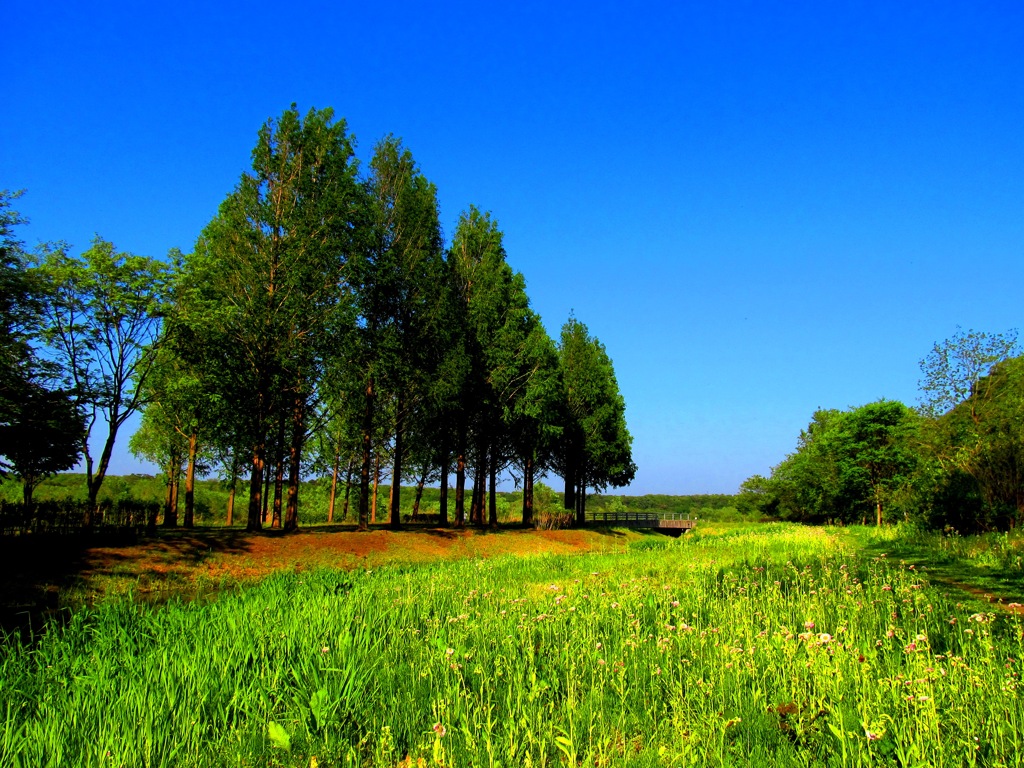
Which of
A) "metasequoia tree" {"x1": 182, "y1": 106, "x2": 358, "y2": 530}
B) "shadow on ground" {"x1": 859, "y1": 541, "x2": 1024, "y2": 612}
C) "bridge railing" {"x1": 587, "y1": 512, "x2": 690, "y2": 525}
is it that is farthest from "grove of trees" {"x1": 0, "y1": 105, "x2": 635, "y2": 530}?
"bridge railing" {"x1": 587, "y1": 512, "x2": 690, "y2": 525}

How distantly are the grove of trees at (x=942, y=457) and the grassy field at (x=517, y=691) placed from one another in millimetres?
18130

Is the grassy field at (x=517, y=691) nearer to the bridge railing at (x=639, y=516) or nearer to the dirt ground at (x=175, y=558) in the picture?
the dirt ground at (x=175, y=558)

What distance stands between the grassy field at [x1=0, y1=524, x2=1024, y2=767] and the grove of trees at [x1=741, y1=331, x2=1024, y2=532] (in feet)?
59.5

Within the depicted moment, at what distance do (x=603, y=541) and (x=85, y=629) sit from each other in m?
25.0

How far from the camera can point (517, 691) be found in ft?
13.3

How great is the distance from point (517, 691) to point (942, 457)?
27003 millimetres

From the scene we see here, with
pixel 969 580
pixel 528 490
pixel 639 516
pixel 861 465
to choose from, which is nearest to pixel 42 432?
pixel 528 490

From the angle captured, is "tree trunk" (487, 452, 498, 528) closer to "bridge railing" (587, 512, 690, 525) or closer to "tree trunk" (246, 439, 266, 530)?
"tree trunk" (246, 439, 266, 530)

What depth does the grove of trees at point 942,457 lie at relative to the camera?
20188 millimetres

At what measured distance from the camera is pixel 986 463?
20719mm

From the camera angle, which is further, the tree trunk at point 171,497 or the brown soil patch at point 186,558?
the tree trunk at point 171,497

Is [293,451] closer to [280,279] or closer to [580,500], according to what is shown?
[280,279]

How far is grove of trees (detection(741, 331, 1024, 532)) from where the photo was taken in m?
20.2

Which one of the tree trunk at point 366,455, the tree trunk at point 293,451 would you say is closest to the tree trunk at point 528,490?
the tree trunk at point 366,455
